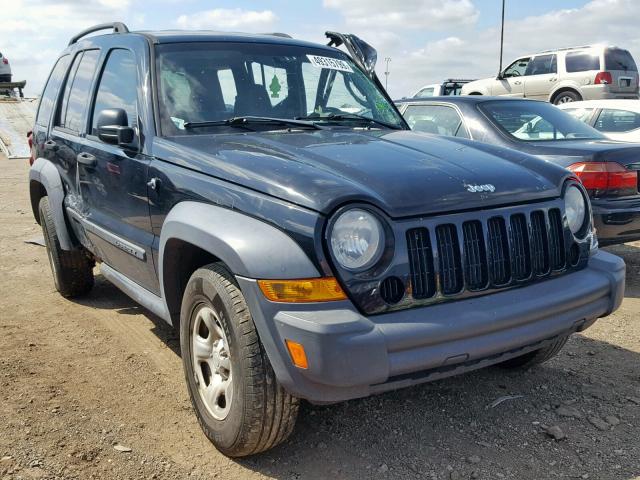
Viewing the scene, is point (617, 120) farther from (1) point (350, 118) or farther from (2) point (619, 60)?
(2) point (619, 60)

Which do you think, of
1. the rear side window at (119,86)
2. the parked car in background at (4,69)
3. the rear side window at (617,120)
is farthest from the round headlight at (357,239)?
the parked car in background at (4,69)

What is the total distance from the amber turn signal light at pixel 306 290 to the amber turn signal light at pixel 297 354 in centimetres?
16

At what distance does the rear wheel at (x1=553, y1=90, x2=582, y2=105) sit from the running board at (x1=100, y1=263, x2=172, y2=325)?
49.5ft

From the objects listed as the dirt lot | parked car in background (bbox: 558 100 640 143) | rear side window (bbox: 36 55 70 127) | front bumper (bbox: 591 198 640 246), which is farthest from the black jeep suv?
parked car in background (bbox: 558 100 640 143)

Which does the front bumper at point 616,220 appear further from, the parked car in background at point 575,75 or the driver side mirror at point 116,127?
the parked car in background at point 575,75

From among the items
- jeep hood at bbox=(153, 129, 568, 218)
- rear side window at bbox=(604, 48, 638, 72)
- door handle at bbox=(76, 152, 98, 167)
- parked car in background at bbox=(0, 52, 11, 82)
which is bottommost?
jeep hood at bbox=(153, 129, 568, 218)

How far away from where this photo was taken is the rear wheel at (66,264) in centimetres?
486

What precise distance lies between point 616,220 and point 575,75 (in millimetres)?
12512

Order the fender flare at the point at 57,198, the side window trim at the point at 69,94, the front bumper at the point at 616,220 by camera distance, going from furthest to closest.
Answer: the front bumper at the point at 616,220, the fender flare at the point at 57,198, the side window trim at the point at 69,94

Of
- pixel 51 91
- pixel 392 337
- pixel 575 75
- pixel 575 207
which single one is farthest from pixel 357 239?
pixel 575 75

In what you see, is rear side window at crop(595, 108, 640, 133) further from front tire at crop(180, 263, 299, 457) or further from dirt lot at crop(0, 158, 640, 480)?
front tire at crop(180, 263, 299, 457)

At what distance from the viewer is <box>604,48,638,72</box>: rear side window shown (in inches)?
621

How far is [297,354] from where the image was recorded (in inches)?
89.3

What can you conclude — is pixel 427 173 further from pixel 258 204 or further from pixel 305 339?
pixel 305 339
